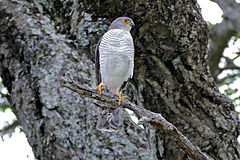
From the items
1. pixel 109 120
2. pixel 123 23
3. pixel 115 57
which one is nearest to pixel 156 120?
pixel 109 120

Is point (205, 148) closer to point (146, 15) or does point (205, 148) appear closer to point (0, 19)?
point (146, 15)

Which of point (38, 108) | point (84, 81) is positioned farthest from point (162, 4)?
point (38, 108)

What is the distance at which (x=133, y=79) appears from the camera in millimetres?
3643

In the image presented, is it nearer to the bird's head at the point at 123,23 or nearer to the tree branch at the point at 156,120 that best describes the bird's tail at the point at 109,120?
the tree branch at the point at 156,120

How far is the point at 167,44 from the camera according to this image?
3.43 meters

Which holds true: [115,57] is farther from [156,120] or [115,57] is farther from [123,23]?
[156,120]

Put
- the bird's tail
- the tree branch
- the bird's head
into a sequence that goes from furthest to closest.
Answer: the bird's head, the bird's tail, the tree branch

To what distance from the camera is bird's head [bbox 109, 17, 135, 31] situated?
10.5 feet

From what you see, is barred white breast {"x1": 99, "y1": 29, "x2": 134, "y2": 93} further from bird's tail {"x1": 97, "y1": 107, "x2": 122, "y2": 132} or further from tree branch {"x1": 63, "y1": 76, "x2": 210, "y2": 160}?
tree branch {"x1": 63, "y1": 76, "x2": 210, "y2": 160}

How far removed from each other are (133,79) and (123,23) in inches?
29.1

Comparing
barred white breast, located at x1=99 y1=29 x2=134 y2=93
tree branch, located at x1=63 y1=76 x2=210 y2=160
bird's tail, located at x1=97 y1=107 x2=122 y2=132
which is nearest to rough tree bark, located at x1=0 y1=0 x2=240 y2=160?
bird's tail, located at x1=97 y1=107 x2=122 y2=132

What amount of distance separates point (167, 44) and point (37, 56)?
1470 millimetres

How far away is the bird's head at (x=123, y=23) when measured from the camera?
3.20m

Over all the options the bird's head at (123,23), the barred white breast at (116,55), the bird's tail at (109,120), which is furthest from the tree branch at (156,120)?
the bird's head at (123,23)
